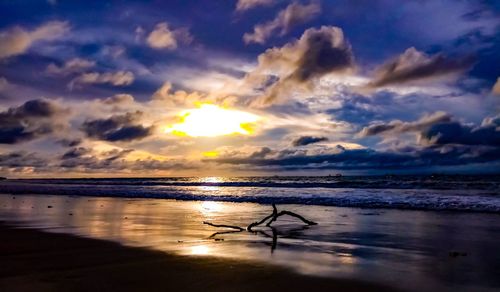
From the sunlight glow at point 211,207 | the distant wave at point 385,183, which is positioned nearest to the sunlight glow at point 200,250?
the sunlight glow at point 211,207

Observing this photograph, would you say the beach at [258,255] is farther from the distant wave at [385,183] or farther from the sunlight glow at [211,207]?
the distant wave at [385,183]

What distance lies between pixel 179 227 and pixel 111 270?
6706 millimetres

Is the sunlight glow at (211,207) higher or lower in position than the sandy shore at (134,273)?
lower

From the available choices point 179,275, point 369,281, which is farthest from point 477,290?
point 179,275

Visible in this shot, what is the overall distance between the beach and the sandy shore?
0.06 ft

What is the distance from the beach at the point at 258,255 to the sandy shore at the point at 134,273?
0.02 m

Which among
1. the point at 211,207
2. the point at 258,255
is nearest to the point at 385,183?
the point at 211,207

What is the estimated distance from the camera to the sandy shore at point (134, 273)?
697 centimetres

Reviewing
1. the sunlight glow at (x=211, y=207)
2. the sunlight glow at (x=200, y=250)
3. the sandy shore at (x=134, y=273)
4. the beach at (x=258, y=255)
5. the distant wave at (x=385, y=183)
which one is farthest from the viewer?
the distant wave at (x=385, y=183)

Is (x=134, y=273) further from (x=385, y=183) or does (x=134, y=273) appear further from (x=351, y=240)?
(x=385, y=183)

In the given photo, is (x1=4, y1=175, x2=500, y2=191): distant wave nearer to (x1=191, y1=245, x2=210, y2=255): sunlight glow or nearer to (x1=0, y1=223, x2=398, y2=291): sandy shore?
(x1=191, y1=245, x2=210, y2=255): sunlight glow

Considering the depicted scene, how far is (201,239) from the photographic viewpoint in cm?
1202

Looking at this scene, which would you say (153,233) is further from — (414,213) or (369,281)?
(414,213)

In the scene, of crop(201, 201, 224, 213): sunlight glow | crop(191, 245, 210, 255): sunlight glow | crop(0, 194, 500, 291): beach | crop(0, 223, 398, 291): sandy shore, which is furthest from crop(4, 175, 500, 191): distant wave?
crop(0, 223, 398, 291): sandy shore
